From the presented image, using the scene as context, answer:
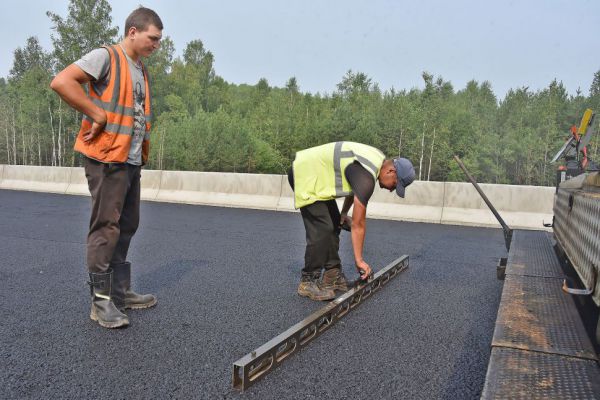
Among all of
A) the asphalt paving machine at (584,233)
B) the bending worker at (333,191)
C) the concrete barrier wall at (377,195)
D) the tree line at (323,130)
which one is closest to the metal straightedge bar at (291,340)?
the bending worker at (333,191)

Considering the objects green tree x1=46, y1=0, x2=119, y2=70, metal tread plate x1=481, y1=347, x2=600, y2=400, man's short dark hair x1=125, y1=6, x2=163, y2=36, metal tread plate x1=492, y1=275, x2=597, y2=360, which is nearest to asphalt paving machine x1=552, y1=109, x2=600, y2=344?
→ metal tread plate x1=492, y1=275, x2=597, y2=360

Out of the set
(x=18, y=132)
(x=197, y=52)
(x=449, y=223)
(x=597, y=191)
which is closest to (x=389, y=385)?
(x=597, y=191)

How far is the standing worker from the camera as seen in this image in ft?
9.86

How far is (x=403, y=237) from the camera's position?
755 centimetres

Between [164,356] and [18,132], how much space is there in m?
50.8

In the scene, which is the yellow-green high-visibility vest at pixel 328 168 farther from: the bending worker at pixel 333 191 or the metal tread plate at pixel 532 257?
the metal tread plate at pixel 532 257

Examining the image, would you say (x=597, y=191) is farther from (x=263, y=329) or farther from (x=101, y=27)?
(x=101, y=27)

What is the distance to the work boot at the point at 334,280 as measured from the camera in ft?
13.9

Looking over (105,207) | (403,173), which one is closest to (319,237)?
(403,173)

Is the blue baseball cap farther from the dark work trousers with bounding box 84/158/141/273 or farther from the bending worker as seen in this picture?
the dark work trousers with bounding box 84/158/141/273

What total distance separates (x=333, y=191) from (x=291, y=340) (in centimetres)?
151

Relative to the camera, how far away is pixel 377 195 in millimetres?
10242

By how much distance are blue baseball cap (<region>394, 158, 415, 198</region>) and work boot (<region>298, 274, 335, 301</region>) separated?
1.05 m

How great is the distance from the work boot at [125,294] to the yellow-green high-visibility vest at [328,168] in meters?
1.49
